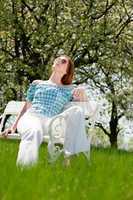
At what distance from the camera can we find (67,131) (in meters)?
8.38

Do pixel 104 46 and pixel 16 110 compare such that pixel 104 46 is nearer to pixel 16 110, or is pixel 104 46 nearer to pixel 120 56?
pixel 120 56

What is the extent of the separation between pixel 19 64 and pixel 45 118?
670 inches

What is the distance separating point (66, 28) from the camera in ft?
85.4

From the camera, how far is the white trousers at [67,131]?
7973 millimetres

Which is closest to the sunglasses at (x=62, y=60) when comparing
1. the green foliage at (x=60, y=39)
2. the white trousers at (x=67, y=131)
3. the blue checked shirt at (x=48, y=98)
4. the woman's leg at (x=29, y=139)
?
the blue checked shirt at (x=48, y=98)

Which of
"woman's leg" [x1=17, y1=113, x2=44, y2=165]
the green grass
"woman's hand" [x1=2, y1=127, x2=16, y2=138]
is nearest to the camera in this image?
the green grass

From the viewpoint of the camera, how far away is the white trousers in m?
7.97

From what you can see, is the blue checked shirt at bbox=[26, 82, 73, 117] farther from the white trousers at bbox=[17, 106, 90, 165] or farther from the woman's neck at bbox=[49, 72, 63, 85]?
the white trousers at bbox=[17, 106, 90, 165]

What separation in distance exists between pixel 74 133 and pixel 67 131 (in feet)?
0.32

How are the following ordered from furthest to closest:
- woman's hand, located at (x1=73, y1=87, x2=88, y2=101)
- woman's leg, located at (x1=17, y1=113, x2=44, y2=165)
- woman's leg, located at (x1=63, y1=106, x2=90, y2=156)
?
1. woman's hand, located at (x1=73, y1=87, x2=88, y2=101)
2. woman's leg, located at (x1=63, y1=106, x2=90, y2=156)
3. woman's leg, located at (x1=17, y1=113, x2=44, y2=165)

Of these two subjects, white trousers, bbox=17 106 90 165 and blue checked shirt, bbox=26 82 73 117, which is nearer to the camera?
white trousers, bbox=17 106 90 165

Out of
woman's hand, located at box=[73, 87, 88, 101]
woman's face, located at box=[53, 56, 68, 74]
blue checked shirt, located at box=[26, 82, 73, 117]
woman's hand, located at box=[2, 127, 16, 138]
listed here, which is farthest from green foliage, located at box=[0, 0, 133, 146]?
woman's hand, located at box=[2, 127, 16, 138]

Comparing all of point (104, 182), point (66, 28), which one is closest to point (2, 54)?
point (66, 28)

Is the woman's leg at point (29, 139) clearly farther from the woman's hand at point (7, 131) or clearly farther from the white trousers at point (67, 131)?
the woman's hand at point (7, 131)
